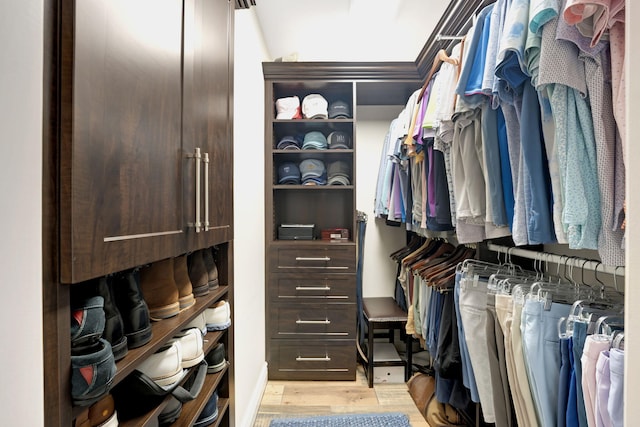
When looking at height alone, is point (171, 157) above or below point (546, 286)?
above

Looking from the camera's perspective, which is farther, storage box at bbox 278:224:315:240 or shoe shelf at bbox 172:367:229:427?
storage box at bbox 278:224:315:240

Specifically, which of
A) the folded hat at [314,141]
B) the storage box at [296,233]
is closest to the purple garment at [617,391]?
the storage box at [296,233]

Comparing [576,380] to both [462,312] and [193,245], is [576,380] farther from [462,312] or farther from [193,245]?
[193,245]

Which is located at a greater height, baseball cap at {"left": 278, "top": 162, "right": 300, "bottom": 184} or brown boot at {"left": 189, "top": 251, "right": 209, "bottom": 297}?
baseball cap at {"left": 278, "top": 162, "right": 300, "bottom": 184}

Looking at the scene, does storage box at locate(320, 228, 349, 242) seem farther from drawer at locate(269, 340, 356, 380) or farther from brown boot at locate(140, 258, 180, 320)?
brown boot at locate(140, 258, 180, 320)

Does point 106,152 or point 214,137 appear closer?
point 106,152

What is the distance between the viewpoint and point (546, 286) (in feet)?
3.63

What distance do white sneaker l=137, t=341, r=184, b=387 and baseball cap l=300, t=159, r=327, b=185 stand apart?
1.69 meters

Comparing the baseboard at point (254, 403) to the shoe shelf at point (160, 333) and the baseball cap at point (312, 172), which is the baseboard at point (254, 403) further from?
the baseball cap at point (312, 172)

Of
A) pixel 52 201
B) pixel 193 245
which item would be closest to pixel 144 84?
pixel 52 201

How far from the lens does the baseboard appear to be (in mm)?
1621

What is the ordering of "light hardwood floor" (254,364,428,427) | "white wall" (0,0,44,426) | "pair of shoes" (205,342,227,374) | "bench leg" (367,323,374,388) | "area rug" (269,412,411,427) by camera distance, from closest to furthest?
1. "white wall" (0,0,44,426)
2. "pair of shoes" (205,342,227,374)
3. "area rug" (269,412,411,427)
4. "light hardwood floor" (254,364,428,427)
5. "bench leg" (367,323,374,388)

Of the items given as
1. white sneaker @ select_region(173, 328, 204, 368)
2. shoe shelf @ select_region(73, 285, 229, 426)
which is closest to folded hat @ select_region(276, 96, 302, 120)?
shoe shelf @ select_region(73, 285, 229, 426)

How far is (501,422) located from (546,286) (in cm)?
48
